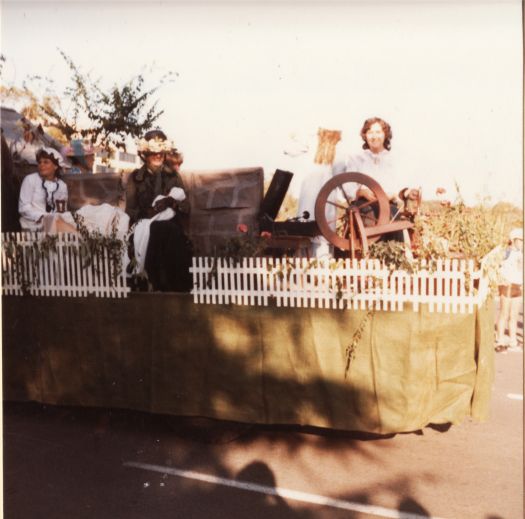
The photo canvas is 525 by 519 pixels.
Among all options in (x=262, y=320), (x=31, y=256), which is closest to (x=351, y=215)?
(x=262, y=320)

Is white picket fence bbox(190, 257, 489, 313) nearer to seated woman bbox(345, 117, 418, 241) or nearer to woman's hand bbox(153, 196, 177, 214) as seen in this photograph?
seated woman bbox(345, 117, 418, 241)

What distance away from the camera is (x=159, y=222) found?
4180 millimetres

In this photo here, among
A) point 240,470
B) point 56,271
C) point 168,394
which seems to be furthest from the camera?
point 56,271

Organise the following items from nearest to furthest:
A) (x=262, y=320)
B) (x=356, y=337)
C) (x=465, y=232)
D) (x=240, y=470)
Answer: (x=465, y=232), (x=356, y=337), (x=262, y=320), (x=240, y=470)

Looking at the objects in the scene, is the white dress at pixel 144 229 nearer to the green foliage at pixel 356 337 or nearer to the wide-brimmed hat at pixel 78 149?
the wide-brimmed hat at pixel 78 149

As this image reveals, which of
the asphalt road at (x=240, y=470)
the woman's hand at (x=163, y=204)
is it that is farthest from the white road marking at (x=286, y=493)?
the woman's hand at (x=163, y=204)

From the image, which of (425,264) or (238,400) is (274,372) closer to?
(238,400)

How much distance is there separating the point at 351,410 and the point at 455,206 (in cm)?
133

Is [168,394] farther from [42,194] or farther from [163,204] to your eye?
[42,194]

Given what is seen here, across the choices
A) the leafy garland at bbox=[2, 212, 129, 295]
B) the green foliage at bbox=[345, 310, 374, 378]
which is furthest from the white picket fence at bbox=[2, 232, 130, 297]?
the green foliage at bbox=[345, 310, 374, 378]

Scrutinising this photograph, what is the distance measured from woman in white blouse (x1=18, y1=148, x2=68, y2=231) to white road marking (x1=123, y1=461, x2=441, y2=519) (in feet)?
5.89

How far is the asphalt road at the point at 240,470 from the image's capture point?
3396 mm

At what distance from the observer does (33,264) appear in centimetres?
414

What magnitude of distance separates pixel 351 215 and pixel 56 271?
2.01 m
